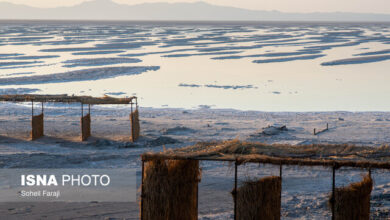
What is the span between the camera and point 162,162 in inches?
290

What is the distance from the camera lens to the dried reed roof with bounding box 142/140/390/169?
6.96 meters

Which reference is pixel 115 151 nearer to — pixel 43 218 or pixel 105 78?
pixel 43 218

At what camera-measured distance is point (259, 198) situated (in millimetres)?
7195

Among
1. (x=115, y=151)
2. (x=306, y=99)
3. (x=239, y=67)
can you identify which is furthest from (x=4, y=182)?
(x=239, y=67)

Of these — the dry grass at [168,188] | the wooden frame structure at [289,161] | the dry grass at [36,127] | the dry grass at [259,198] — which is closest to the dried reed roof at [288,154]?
the wooden frame structure at [289,161]

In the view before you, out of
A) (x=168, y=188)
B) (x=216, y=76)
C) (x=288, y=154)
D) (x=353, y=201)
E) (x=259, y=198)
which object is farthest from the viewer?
(x=216, y=76)

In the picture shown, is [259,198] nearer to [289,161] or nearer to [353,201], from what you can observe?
[289,161]

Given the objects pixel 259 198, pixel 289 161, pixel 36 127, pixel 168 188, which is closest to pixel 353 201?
A: pixel 289 161

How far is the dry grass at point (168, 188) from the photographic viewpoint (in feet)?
24.2

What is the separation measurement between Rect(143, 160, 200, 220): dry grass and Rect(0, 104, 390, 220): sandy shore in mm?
2318

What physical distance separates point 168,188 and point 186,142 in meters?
8.96

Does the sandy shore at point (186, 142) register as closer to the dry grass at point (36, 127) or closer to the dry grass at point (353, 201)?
the dry grass at point (36, 127)

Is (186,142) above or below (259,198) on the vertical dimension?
below

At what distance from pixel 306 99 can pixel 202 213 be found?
16.6 m
